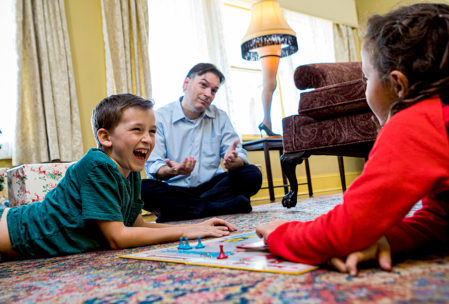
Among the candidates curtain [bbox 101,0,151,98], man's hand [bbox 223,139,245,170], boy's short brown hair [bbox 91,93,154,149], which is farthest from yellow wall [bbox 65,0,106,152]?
boy's short brown hair [bbox 91,93,154,149]

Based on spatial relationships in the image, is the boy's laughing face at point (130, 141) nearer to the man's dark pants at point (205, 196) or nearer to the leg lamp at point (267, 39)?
the man's dark pants at point (205, 196)

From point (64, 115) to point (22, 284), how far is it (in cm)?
222

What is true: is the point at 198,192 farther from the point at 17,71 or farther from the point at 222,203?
the point at 17,71

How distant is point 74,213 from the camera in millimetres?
1132

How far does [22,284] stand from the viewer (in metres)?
0.80

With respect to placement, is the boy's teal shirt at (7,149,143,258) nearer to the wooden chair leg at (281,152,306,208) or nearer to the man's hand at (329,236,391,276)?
the man's hand at (329,236,391,276)

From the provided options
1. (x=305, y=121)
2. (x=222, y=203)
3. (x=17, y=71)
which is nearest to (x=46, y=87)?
(x=17, y=71)

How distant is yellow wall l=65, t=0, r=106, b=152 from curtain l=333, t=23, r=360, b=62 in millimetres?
2983

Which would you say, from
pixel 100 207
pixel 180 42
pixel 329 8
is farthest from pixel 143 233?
pixel 329 8

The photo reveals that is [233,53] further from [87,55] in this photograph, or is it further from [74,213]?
[74,213]

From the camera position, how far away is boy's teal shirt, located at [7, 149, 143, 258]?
1.09m

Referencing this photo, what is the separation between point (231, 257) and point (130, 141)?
55 cm

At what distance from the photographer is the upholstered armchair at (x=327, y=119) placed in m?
1.91

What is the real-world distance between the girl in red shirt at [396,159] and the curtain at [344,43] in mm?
A: 4509
